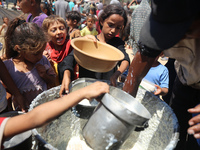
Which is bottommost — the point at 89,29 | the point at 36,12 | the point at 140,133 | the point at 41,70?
the point at 140,133

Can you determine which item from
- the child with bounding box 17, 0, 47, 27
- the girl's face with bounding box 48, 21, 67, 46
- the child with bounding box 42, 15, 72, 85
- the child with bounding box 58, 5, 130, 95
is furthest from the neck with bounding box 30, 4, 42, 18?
the child with bounding box 58, 5, 130, 95

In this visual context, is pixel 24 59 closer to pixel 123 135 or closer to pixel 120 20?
pixel 120 20

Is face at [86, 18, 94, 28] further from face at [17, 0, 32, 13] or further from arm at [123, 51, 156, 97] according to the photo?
arm at [123, 51, 156, 97]

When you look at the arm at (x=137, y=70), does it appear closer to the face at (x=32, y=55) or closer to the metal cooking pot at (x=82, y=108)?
the metal cooking pot at (x=82, y=108)

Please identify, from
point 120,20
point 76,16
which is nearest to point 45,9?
point 76,16

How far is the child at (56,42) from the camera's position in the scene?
6.30ft

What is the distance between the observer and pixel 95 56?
1.06m

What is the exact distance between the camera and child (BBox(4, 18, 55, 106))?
140 centimetres

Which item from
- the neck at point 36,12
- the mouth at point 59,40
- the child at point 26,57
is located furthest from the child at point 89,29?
the child at point 26,57

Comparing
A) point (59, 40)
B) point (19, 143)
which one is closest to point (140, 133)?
point (19, 143)

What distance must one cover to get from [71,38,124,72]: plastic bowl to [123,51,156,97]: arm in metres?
0.11

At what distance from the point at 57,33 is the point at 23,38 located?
55 centimetres

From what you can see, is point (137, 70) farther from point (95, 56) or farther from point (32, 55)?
point (32, 55)

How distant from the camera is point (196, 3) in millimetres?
586
